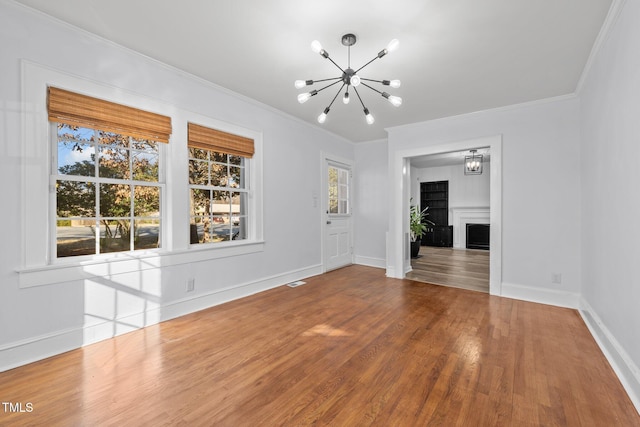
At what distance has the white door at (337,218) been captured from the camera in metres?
5.23

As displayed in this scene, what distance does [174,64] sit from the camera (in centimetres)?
286

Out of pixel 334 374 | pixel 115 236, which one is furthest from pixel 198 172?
pixel 334 374

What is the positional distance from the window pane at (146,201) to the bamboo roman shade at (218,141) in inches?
26.5

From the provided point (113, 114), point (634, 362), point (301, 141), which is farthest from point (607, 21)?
point (113, 114)

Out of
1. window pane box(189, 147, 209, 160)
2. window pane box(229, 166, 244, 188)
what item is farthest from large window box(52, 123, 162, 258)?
window pane box(229, 166, 244, 188)

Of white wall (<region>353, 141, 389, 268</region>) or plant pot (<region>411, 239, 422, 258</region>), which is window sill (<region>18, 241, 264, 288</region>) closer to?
white wall (<region>353, 141, 389, 268</region>)

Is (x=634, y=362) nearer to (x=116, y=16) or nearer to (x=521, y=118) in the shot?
(x=521, y=118)

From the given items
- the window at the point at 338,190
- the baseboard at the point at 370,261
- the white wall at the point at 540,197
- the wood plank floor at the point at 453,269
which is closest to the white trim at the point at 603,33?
the white wall at the point at 540,197

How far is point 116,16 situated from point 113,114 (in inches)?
31.1

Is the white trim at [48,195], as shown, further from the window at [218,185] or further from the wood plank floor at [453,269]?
the wood plank floor at [453,269]

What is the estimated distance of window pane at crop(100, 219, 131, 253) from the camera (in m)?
2.60

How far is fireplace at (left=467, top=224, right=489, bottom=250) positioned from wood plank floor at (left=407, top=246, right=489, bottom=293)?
1.01 meters

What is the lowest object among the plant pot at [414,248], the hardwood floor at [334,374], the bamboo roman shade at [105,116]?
the hardwood floor at [334,374]

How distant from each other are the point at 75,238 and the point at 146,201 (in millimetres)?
665
